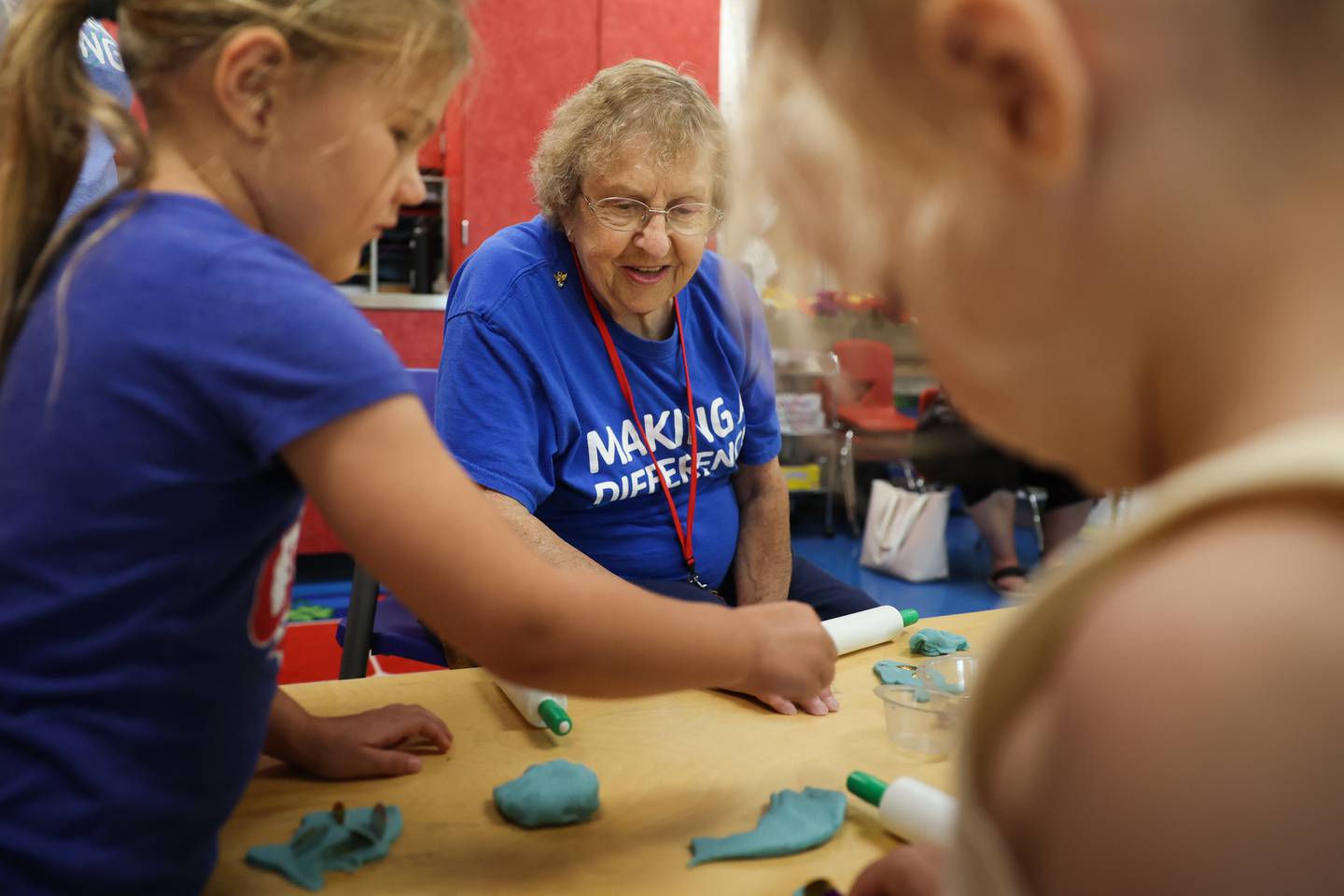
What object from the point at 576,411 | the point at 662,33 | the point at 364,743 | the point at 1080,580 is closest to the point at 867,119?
the point at 1080,580

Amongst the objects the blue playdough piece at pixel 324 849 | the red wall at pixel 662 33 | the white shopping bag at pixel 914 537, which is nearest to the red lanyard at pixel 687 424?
the blue playdough piece at pixel 324 849

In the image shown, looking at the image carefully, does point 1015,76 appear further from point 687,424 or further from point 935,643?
point 687,424

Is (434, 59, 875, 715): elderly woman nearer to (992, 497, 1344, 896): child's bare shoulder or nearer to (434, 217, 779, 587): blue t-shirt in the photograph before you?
(434, 217, 779, 587): blue t-shirt

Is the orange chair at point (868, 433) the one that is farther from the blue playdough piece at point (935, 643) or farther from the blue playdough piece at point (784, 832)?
the blue playdough piece at point (784, 832)

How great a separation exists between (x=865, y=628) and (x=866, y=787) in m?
0.38

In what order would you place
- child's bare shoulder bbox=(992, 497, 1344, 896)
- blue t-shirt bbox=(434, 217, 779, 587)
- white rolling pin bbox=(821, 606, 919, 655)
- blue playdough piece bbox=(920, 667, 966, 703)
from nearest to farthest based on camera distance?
child's bare shoulder bbox=(992, 497, 1344, 896) → blue playdough piece bbox=(920, 667, 966, 703) → white rolling pin bbox=(821, 606, 919, 655) → blue t-shirt bbox=(434, 217, 779, 587)

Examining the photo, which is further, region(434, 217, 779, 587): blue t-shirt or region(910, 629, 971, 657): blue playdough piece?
region(434, 217, 779, 587): blue t-shirt

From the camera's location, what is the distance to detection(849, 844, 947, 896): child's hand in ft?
2.12

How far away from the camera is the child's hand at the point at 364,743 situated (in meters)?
0.87

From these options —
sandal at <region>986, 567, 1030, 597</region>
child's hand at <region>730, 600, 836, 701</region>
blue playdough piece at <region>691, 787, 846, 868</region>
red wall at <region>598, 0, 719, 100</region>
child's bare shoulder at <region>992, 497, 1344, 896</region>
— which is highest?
red wall at <region>598, 0, 719, 100</region>

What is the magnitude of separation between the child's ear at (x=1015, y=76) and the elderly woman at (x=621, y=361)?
114 centimetres

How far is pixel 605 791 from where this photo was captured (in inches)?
33.6

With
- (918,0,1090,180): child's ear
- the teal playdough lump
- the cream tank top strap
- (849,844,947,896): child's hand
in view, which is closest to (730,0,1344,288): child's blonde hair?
(918,0,1090,180): child's ear

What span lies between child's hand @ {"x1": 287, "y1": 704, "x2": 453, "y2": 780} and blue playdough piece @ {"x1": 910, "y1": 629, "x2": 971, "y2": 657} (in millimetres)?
565
